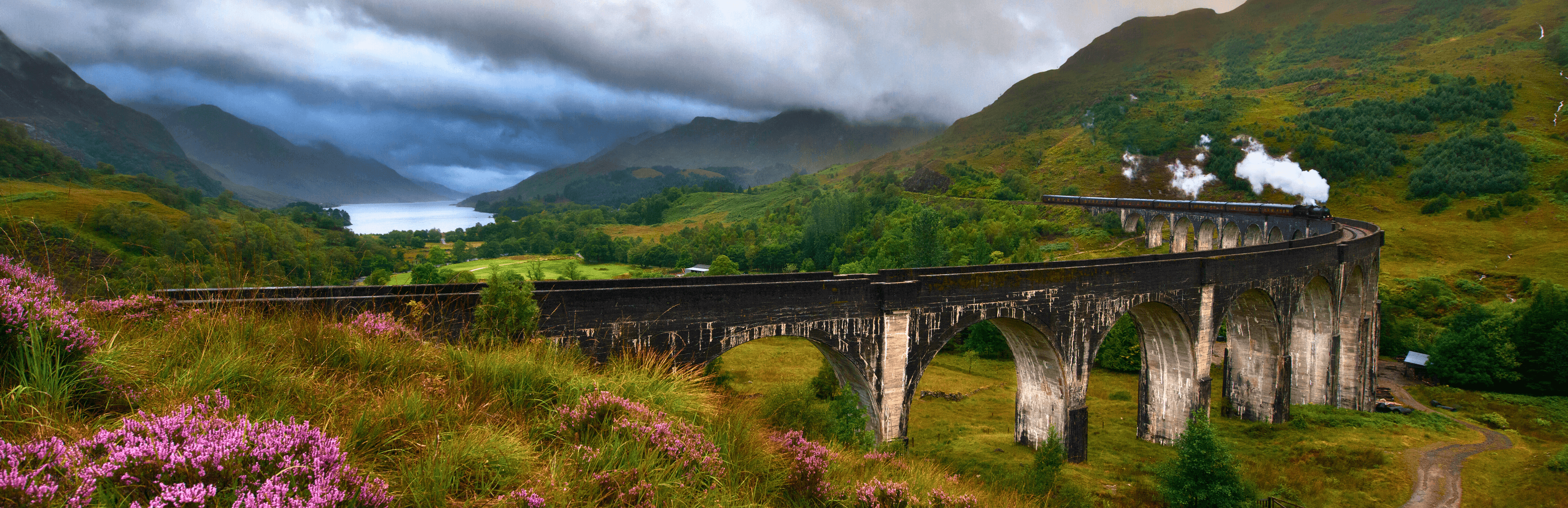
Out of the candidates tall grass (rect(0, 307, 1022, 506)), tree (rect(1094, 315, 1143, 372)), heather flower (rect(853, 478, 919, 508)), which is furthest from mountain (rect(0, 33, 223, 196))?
heather flower (rect(853, 478, 919, 508))

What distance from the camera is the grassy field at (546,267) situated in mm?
80438

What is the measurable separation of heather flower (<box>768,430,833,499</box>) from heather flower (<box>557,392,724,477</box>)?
41.0 inches

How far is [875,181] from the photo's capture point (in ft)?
A: 414

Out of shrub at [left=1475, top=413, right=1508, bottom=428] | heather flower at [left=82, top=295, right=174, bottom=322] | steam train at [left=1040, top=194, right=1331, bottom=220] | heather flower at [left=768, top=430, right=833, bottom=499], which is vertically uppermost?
steam train at [left=1040, top=194, right=1331, bottom=220]

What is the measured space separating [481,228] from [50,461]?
504ft

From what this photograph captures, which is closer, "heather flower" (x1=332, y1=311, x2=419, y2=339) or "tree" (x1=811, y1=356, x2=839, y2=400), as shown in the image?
"heather flower" (x1=332, y1=311, x2=419, y2=339)

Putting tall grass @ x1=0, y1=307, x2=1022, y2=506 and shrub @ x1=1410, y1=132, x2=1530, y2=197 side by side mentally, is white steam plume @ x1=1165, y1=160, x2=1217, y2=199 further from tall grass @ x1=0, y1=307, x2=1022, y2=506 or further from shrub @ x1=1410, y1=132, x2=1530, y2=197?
tall grass @ x1=0, y1=307, x2=1022, y2=506

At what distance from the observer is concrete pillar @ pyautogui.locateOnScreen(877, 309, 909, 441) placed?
1817 centimetres

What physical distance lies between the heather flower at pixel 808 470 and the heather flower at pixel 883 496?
383 millimetres

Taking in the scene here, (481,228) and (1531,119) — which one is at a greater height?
(1531,119)

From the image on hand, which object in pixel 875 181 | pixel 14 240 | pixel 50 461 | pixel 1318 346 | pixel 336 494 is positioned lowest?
pixel 1318 346

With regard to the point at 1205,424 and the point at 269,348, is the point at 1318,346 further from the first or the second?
the point at 269,348

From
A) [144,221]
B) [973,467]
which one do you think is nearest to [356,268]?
[144,221]

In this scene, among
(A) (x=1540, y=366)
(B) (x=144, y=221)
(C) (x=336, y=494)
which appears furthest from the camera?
(B) (x=144, y=221)
